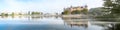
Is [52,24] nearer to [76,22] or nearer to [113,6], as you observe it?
[76,22]

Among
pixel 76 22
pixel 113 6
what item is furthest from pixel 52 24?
pixel 113 6

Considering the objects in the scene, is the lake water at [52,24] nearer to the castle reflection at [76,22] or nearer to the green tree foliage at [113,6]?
the castle reflection at [76,22]

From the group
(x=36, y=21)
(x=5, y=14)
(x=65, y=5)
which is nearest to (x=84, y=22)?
(x=65, y=5)

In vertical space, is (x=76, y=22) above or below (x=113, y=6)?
below

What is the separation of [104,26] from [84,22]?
25 cm

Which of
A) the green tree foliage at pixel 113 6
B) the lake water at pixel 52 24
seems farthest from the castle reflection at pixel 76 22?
the green tree foliage at pixel 113 6

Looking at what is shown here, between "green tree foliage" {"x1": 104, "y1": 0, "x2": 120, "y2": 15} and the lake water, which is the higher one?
"green tree foliage" {"x1": 104, "y1": 0, "x2": 120, "y2": 15}

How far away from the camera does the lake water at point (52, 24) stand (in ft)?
8.27

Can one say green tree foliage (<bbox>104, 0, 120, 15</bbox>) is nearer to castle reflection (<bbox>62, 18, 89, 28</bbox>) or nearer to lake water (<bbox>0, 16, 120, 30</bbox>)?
lake water (<bbox>0, 16, 120, 30</bbox>)

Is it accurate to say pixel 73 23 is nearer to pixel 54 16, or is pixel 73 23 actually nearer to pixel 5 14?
pixel 54 16

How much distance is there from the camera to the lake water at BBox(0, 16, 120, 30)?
252 cm

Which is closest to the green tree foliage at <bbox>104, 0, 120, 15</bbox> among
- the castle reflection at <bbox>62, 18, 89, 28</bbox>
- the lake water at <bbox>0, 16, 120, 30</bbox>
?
the lake water at <bbox>0, 16, 120, 30</bbox>

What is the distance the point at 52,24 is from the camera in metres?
2.57

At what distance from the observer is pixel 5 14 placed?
253cm
